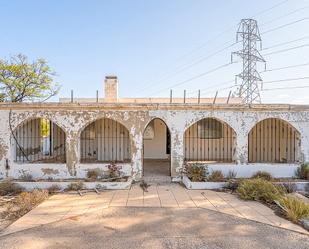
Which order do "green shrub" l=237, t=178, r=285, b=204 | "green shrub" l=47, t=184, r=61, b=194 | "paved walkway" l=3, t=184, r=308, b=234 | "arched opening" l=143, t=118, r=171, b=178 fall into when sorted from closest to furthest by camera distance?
"paved walkway" l=3, t=184, r=308, b=234 < "green shrub" l=237, t=178, r=285, b=204 < "green shrub" l=47, t=184, r=61, b=194 < "arched opening" l=143, t=118, r=171, b=178

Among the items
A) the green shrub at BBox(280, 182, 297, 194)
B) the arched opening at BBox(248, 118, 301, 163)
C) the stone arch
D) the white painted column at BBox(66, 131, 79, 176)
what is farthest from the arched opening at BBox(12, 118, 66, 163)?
the arched opening at BBox(248, 118, 301, 163)

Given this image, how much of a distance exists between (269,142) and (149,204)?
29.8ft

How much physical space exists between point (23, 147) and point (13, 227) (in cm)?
675

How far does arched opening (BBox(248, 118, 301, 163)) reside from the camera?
13055mm

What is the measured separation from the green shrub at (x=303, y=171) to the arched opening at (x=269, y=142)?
2398 mm

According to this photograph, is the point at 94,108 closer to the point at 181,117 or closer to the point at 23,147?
the point at 181,117

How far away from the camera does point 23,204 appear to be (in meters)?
7.37

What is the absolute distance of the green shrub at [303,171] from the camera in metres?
10.0

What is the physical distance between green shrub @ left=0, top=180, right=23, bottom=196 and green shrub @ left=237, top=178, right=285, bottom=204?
8034mm

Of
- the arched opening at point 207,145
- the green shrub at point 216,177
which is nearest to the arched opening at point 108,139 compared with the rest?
the arched opening at point 207,145

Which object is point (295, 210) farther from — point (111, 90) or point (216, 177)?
point (111, 90)

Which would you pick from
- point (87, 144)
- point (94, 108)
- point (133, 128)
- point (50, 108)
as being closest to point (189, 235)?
point (133, 128)

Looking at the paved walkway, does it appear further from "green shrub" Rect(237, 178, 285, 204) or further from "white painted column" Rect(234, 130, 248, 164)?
"white painted column" Rect(234, 130, 248, 164)

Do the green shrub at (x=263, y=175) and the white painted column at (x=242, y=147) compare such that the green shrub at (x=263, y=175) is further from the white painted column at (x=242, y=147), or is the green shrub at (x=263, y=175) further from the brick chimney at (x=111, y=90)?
the brick chimney at (x=111, y=90)
